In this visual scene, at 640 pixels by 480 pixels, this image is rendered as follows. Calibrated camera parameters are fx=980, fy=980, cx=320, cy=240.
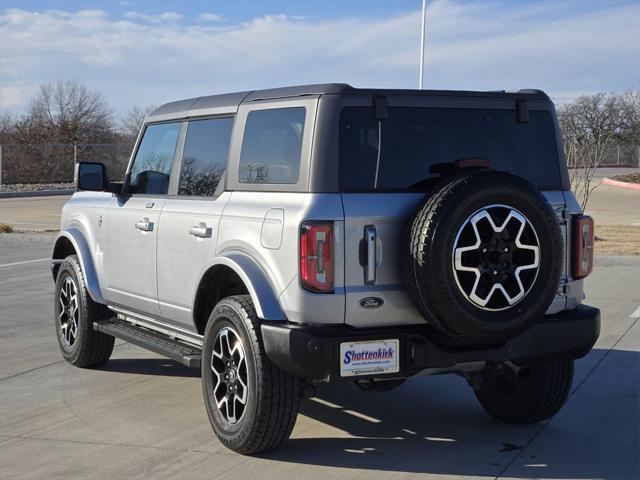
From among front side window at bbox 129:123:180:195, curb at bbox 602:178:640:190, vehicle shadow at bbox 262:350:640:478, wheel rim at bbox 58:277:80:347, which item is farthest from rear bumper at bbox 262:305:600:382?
curb at bbox 602:178:640:190

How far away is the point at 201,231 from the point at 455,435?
6.28 ft

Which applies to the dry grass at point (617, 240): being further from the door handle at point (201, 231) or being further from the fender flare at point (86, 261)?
the door handle at point (201, 231)

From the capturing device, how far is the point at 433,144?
5.29m

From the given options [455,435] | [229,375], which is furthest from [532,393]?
[229,375]

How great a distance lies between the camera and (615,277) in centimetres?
1302

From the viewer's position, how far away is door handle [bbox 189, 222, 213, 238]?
565cm

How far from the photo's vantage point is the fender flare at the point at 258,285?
4996 mm

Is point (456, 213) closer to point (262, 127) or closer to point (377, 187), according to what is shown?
point (377, 187)

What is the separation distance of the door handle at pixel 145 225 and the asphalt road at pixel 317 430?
1.16 m

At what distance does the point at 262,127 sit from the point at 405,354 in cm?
153

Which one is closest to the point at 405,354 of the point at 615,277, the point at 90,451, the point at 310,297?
the point at 310,297

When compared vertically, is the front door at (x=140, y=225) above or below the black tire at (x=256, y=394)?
above

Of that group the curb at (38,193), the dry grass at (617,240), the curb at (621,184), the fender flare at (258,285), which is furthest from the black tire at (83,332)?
the curb at (621,184)

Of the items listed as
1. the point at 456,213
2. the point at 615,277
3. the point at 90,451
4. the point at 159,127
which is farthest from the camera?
the point at 615,277
